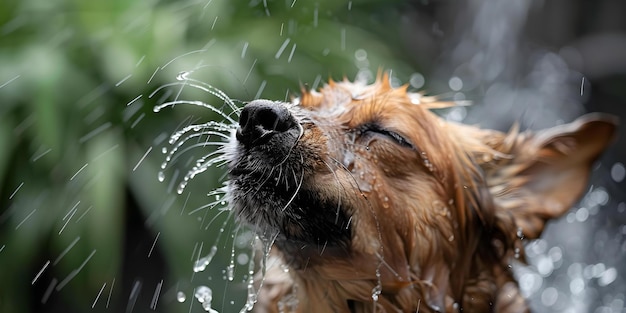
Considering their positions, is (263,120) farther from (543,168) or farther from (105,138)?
(105,138)

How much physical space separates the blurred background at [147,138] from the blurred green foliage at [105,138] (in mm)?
13

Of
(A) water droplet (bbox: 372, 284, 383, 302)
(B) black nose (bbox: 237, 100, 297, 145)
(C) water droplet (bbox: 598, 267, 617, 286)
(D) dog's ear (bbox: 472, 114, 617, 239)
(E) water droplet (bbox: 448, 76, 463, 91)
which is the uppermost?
(B) black nose (bbox: 237, 100, 297, 145)

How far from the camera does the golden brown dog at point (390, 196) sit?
8.22 ft

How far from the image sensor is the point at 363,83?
308 centimetres

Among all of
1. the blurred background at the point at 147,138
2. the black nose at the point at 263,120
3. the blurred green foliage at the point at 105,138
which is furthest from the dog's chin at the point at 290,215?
the blurred green foliage at the point at 105,138

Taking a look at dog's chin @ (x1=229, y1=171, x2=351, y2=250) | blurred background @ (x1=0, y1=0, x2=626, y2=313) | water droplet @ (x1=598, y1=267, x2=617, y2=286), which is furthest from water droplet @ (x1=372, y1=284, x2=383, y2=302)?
water droplet @ (x1=598, y1=267, x2=617, y2=286)

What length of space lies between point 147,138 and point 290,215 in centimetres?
391

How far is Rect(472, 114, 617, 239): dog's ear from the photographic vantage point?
281 centimetres

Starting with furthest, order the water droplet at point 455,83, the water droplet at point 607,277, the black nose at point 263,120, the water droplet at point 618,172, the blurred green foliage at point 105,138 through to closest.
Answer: the water droplet at point 455,83 → the water droplet at point 618,172 → the blurred green foliage at point 105,138 → the water droplet at point 607,277 → the black nose at point 263,120

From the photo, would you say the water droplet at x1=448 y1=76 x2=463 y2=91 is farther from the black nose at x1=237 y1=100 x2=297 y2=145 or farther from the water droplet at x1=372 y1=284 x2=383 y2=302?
the black nose at x1=237 y1=100 x2=297 y2=145

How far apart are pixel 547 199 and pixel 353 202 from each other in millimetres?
872

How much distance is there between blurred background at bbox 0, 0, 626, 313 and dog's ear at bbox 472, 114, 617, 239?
1708 millimetres

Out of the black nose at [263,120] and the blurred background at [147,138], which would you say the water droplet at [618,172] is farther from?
the black nose at [263,120]

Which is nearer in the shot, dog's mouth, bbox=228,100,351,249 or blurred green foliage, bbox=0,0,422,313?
dog's mouth, bbox=228,100,351,249
